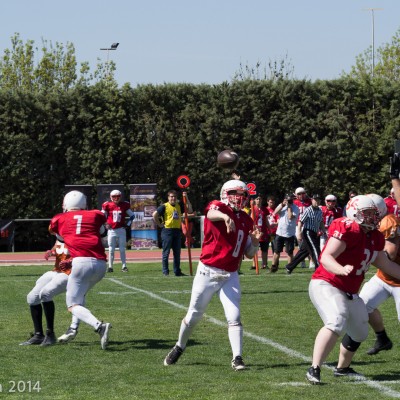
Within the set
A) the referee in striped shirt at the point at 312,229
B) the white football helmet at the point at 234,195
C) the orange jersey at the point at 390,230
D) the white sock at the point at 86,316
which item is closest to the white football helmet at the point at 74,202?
the white sock at the point at 86,316

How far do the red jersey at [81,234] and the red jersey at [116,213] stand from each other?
12121mm

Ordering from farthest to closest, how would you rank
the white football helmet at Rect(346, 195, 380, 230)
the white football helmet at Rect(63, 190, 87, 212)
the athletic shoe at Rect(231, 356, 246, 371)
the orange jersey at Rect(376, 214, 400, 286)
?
1. the white football helmet at Rect(63, 190, 87, 212)
2. the orange jersey at Rect(376, 214, 400, 286)
3. the athletic shoe at Rect(231, 356, 246, 371)
4. the white football helmet at Rect(346, 195, 380, 230)

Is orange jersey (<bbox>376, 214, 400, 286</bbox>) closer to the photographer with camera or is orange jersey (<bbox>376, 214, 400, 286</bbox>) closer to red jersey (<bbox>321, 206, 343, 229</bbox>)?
red jersey (<bbox>321, 206, 343, 229</bbox>)

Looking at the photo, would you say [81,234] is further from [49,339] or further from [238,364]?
[238,364]

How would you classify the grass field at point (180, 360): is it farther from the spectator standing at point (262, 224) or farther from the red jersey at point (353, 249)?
the spectator standing at point (262, 224)

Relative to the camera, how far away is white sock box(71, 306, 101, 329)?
11039 mm

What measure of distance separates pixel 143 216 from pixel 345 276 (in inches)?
999

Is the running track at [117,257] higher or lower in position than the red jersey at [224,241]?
lower

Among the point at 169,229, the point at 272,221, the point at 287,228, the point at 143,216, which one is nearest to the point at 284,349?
the point at 169,229

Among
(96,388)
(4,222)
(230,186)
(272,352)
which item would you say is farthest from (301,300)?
(4,222)

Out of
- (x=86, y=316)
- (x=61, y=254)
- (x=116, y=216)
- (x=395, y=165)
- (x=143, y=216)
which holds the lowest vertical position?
(x=143, y=216)

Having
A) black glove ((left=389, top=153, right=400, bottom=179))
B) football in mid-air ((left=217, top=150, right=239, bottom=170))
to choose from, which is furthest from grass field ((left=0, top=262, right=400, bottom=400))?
football in mid-air ((left=217, top=150, right=239, bottom=170))

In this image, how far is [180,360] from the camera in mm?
10359

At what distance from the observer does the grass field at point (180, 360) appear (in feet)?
28.2
